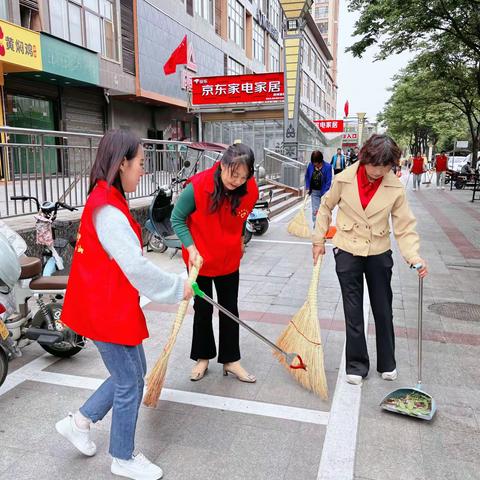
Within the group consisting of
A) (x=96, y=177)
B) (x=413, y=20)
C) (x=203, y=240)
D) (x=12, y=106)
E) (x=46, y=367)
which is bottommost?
(x=46, y=367)

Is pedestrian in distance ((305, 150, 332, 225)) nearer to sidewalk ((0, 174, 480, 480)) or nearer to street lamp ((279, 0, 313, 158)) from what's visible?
sidewalk ((0, 174, 480, 480))

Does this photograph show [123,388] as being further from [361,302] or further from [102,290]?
[361,302]

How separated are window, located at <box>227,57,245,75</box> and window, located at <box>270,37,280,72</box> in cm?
964

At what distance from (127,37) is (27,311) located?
17.0 meters

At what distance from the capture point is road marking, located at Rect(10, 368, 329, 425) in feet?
9.94

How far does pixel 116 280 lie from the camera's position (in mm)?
2123

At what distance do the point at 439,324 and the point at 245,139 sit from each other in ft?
60.1

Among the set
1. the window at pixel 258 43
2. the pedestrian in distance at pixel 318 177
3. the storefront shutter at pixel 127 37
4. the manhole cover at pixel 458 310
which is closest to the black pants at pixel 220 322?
the manhole cover at pixel 458 310

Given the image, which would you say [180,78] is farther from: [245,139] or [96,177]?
[96,177]

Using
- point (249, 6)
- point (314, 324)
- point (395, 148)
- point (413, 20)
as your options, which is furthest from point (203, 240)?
point (249, 6)

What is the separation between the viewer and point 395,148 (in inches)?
120

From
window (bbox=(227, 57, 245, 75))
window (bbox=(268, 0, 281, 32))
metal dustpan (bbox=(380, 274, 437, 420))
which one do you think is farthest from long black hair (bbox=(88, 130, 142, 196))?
window (bbox=(268, 0, 281, 32))

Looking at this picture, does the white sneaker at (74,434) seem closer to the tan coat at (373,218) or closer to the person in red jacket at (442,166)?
the tan coat at (373,218)

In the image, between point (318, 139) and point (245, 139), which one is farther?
point (318, 139)
